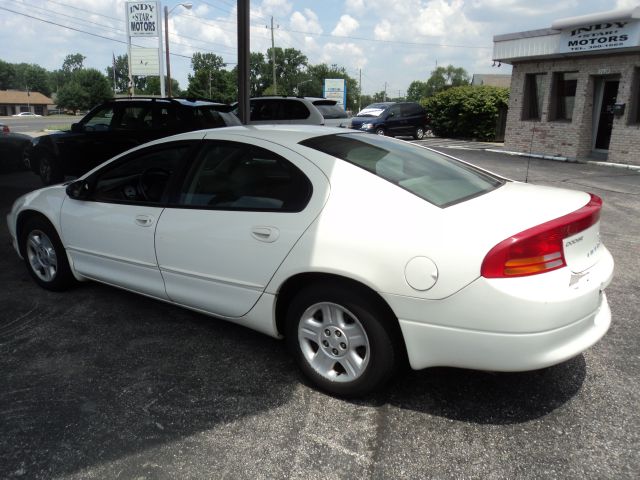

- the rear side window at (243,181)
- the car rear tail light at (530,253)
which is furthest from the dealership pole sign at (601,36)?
the rear side window at (243,181)

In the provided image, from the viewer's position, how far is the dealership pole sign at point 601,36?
13.7 m

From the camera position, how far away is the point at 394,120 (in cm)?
2333

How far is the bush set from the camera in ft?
77.9

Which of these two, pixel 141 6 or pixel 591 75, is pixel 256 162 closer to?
pixel 591 75

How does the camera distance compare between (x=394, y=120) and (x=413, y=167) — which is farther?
(x=394, y=120)

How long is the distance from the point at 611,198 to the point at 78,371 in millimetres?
9320

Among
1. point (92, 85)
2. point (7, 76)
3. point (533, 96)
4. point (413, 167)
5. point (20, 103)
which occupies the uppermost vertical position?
point (7, 76)

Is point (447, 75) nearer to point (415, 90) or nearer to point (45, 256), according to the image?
point (415, 90)

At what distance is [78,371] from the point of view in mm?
3295

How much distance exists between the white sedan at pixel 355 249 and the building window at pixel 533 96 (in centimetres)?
1531

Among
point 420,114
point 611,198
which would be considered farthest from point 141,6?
point 611,198

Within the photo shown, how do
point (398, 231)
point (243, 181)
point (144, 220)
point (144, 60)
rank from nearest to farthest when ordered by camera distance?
point (398, 231) < point (243, 181) < point (144, 220) < point (144, 60)

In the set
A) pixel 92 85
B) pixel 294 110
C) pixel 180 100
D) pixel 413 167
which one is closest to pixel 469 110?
pixel 294 110

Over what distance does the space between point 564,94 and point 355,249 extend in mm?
16250
